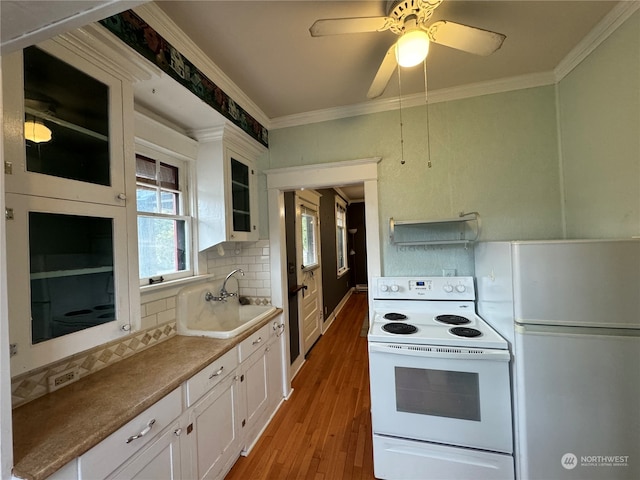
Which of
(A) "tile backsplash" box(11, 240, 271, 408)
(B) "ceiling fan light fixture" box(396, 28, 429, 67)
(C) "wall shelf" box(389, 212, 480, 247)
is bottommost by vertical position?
(A) "tile backsplash" box(11, 240, 271, 408)

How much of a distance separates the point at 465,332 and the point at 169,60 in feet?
7.28

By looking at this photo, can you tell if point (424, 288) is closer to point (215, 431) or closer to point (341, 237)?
point (215, 431)

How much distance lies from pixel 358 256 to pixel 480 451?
6067mm

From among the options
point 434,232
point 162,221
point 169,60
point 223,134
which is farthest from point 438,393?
point 169,60

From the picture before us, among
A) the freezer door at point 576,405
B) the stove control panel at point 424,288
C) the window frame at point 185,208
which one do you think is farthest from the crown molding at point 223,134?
the freezer door at point 576,405

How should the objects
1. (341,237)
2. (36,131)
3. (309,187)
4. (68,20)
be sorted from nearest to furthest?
(68,20) < (36,131) < (309,187) < (341,237)

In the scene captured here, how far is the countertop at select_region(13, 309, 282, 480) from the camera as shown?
77 cm

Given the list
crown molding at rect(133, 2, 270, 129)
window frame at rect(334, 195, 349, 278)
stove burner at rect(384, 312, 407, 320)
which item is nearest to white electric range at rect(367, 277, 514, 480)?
stove burner at rect(384, 312, 407, 320)

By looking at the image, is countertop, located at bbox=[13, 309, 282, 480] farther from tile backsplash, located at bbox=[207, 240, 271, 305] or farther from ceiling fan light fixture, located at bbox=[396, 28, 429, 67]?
ceiling fan light fixture, located at bbox=[396, 28, 429, 67]

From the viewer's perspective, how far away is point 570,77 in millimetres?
1771

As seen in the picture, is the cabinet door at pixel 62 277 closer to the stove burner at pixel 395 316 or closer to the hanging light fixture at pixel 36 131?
the hanging light fixture at pixel 36 131

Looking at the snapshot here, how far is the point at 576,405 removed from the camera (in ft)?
4.01

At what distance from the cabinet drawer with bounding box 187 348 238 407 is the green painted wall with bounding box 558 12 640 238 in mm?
2333

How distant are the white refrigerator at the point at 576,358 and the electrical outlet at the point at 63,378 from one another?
6.88 feet
